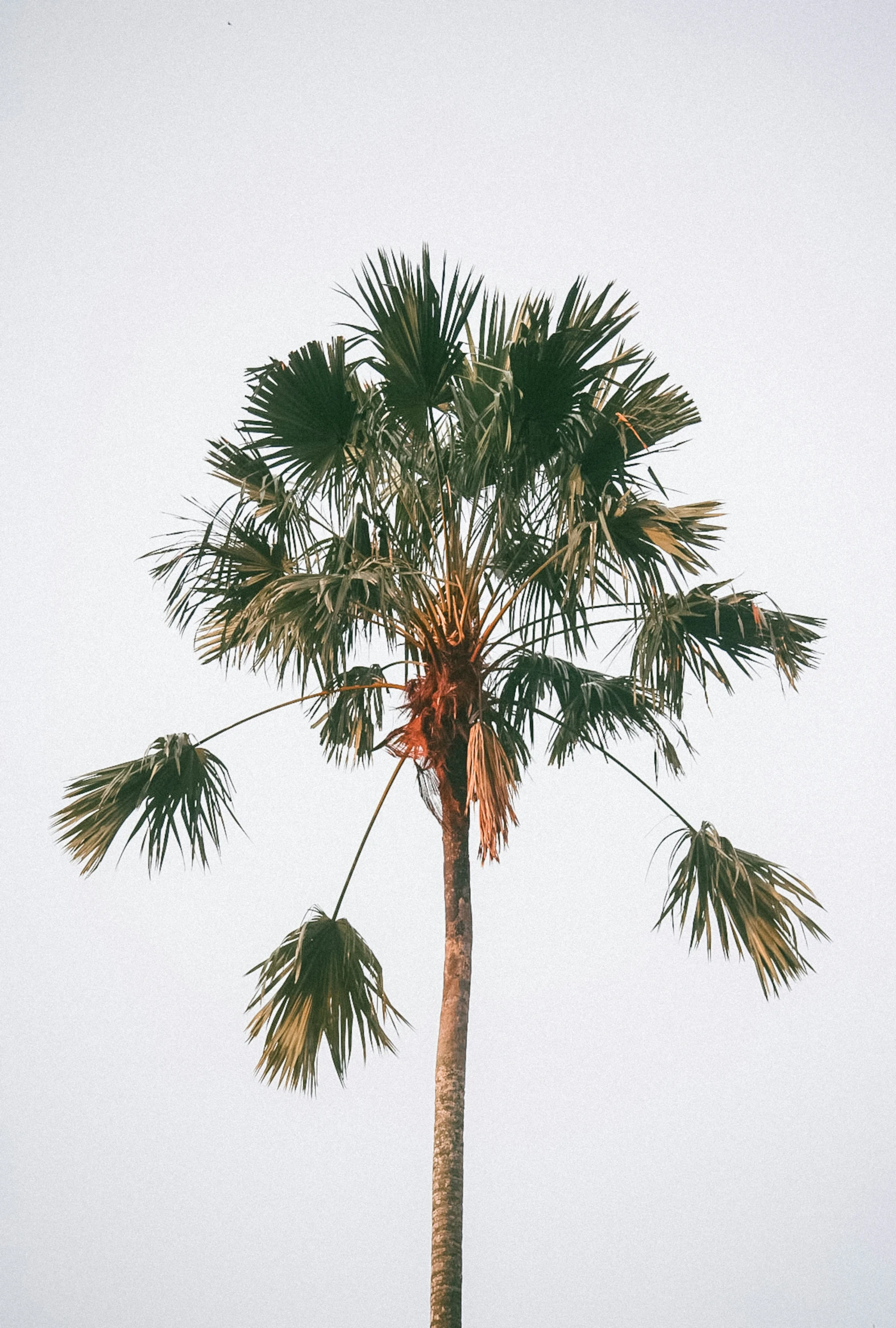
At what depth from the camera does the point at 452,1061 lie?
23.8 ft

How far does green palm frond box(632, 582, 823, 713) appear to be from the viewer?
Answer: 779cm

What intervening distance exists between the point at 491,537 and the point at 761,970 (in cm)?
292

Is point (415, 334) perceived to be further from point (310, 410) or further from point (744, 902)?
point (744, 902)

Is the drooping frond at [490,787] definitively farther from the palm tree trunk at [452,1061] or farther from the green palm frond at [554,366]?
the green palm frond at [554,366]

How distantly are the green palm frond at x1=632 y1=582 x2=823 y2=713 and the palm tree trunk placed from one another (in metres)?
1.26

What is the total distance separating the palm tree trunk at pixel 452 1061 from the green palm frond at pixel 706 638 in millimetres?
1256

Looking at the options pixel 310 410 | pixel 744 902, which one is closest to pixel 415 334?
pixel 310 410

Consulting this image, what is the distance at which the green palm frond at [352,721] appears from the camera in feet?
28.4

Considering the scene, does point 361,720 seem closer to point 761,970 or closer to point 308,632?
point 308,632

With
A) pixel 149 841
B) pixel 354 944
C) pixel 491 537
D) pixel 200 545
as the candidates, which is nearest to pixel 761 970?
pixel 354 944

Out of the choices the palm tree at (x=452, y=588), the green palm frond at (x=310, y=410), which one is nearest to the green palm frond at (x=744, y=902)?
the palm tree at (x=452, y=588)

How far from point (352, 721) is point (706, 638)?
2.49m

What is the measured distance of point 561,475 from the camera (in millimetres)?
7910

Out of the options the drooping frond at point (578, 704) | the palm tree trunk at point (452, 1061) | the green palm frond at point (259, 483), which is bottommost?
the palm tree trunk at point (452, 1061)
